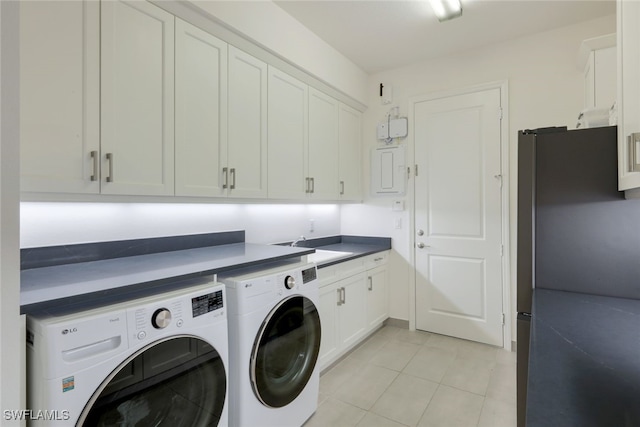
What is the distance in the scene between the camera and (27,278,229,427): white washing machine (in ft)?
3.06

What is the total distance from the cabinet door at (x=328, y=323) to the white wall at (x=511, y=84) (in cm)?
112

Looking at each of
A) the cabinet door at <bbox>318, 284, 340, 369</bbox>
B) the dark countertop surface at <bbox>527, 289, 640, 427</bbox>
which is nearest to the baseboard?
the cabinet door at <bbox>318, 284, 340, 369</bbox>

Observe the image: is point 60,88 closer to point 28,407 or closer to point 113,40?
point 113,40

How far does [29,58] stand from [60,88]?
13cm

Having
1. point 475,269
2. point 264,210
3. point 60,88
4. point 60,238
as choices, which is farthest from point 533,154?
point 60,238

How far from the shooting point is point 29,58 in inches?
48.0

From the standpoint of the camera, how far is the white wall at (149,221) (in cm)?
150

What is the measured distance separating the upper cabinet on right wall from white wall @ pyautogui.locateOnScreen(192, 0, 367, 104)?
1766 mm

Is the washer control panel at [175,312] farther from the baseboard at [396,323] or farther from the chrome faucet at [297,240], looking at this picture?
the baseboard at [396,323]

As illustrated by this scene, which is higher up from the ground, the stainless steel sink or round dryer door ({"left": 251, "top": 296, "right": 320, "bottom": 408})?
the stainless steel sink

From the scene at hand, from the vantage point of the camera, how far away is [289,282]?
1723 millimetres

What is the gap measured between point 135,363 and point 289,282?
790 mm

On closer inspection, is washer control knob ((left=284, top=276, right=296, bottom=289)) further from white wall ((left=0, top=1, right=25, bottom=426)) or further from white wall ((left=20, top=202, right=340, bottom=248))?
white wall ((left=0, top=1, right=25, bottom=426))

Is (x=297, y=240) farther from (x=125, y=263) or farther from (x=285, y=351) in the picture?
(x=125, y=263)
